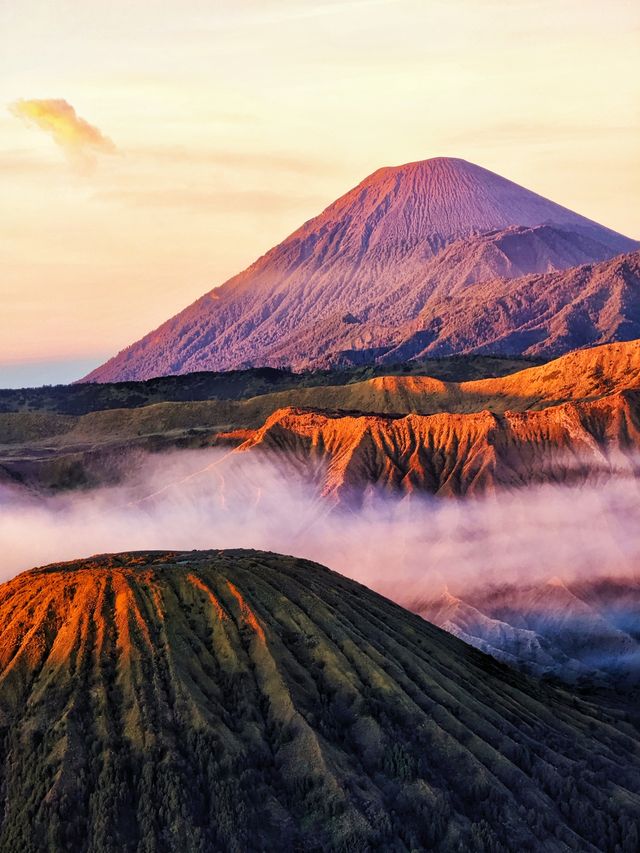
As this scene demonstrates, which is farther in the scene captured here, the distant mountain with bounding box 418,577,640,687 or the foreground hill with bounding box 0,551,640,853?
the distant mountain with bounding box 418,577,640,687

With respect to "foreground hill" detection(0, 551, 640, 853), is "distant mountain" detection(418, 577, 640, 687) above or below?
below

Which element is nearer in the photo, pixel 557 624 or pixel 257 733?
pixel 257 733

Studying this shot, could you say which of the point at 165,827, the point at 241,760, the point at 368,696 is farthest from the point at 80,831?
the point at 368,696

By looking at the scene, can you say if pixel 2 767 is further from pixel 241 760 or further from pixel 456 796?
pixel 456 796

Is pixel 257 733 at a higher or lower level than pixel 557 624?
higher
